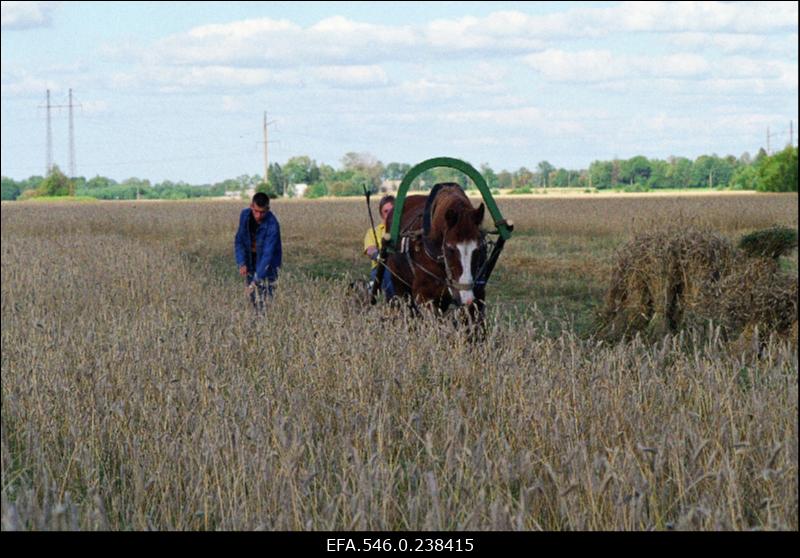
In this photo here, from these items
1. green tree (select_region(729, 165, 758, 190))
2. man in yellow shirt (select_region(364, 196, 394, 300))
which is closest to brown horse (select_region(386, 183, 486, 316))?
man in yellow shirt (select_region(364, 196, 394, 300))

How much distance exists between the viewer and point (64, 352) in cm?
820

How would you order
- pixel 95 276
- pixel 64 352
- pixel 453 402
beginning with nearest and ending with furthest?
pixel 453 402
pixel 64 352
pixel 95 276

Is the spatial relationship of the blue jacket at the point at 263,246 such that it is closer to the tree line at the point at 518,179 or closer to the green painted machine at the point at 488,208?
the green painted machine at the point at 488,208

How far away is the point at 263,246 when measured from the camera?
11219 mm

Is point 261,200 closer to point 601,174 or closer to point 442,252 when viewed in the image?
point 442,252

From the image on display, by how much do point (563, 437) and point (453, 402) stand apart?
3.51 feet

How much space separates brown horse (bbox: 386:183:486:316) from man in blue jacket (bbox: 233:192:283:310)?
172 cm

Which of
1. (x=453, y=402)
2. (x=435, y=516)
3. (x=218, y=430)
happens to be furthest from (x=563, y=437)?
(x=218, y=430)

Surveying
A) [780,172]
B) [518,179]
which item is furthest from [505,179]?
[780,172]

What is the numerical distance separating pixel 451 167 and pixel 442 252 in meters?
0.86

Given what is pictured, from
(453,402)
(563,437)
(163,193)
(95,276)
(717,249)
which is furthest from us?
(163,193)

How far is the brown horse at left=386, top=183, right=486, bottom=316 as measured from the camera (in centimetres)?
832
